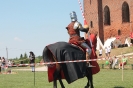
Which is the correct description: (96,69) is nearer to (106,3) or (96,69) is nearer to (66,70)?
(66,70)

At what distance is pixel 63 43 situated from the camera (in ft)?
39.9

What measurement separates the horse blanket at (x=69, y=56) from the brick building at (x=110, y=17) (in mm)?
51145

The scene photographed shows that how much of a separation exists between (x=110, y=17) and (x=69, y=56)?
56371mm

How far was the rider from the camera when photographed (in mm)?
12516

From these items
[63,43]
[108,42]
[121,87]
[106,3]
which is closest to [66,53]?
[63,43]

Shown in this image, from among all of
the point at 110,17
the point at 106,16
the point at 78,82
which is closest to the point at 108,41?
the point at 110,17

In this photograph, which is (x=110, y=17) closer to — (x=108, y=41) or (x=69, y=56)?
(x=108, y=41)

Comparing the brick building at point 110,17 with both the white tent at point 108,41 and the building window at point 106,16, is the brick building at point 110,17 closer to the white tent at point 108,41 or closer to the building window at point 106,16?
the building window at point 106,16

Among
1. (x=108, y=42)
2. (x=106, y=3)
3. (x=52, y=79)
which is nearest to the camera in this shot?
(x=52, y=79)

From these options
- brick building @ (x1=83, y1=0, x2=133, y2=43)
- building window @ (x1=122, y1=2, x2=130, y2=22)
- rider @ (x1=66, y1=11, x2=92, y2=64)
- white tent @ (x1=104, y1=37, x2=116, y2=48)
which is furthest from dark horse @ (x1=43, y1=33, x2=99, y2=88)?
building window @ (x1=122, y1=2, x2=130, y2=22)

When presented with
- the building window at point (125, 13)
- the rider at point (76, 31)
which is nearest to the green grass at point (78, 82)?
the rider at point (76, 31)

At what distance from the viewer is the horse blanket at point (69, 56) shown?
12.1 metres

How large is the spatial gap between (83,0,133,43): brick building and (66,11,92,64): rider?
5074cm

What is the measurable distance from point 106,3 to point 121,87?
55.6 m
